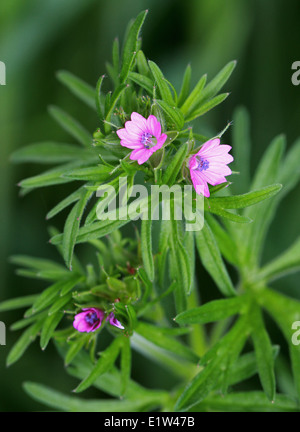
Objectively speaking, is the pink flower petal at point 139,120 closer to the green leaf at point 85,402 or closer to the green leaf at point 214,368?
the green leaf at point 214,368

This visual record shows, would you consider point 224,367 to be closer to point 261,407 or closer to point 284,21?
point 261,407

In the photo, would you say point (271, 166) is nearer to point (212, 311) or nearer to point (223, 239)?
point (223, 239)

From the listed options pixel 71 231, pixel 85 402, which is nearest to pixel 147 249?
pixel 71 231

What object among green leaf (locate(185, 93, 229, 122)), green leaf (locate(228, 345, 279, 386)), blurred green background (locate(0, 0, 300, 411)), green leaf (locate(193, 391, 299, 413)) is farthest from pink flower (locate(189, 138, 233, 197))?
blurred green background (locate(0, 0, 300, 411))

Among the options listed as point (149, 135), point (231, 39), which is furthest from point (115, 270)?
point (231, 39)

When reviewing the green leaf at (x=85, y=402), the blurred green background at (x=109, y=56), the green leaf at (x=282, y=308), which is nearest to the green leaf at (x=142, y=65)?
the green leaf at (x=282, y=308)
